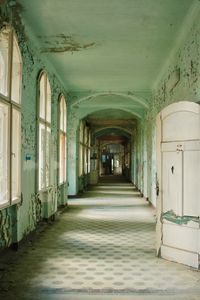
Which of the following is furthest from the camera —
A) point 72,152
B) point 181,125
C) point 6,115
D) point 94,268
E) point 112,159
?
point 112,159

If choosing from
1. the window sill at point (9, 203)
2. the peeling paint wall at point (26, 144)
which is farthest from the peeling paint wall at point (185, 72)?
the window sill at point (9, 203)

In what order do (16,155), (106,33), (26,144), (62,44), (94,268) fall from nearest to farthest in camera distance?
(94,268) < (16,155) < (26,144) < (106,33) < (62,44)

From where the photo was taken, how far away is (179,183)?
5.81 m

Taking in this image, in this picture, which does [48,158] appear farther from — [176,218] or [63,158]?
[176,218]

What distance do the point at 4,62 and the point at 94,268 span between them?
11.2ft

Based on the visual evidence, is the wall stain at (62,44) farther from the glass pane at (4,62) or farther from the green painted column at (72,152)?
the green painted column at (72,152)

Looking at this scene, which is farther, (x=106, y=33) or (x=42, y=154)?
(x=42, y=154)

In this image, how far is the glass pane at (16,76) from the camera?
6.52 m

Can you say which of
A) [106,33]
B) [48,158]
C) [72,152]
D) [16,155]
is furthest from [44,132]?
[72,152]

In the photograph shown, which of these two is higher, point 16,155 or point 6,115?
point 6,115

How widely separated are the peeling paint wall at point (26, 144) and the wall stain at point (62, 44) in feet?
0.99

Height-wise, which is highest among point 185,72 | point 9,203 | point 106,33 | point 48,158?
point 106,33

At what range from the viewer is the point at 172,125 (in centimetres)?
595

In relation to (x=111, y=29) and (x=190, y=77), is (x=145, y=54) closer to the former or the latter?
(x=111, y=29)
